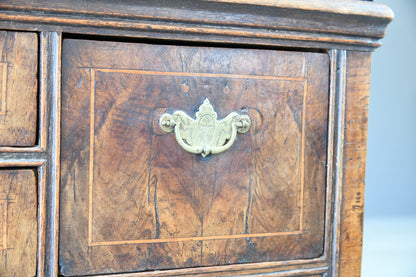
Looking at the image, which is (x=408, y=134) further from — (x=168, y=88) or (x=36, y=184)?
(x=36, y=184)

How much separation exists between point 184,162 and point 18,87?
0.25 metres

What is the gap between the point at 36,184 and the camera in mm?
684

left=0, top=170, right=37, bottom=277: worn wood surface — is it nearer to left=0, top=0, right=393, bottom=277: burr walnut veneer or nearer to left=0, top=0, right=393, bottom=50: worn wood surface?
left=0, top=0, right=393, bottom=277: burr walnut veneer

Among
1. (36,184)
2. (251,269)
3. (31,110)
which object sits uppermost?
(31,110)

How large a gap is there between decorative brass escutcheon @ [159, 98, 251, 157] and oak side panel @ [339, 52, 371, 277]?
0.18 meters

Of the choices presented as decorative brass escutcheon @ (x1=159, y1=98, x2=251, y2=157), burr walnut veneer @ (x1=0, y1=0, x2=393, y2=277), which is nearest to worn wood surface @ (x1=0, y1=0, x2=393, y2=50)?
burr walnut veneer @ (x1=0, y1=0, x2=393, y2=277)

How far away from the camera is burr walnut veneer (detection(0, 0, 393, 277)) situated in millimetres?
680

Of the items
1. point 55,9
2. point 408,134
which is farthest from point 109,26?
point 408,134

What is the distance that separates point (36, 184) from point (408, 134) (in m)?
1.29

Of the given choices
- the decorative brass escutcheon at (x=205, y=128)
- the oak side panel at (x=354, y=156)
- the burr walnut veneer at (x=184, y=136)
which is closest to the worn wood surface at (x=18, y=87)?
the burr walnut veneer at (x=184, y=136)

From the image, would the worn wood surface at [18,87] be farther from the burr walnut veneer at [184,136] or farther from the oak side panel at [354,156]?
the oak side panel at [354,156]

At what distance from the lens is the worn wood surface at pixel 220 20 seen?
2.19ft

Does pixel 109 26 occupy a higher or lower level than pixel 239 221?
higher

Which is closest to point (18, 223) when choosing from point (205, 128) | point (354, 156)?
point (205, 128)
